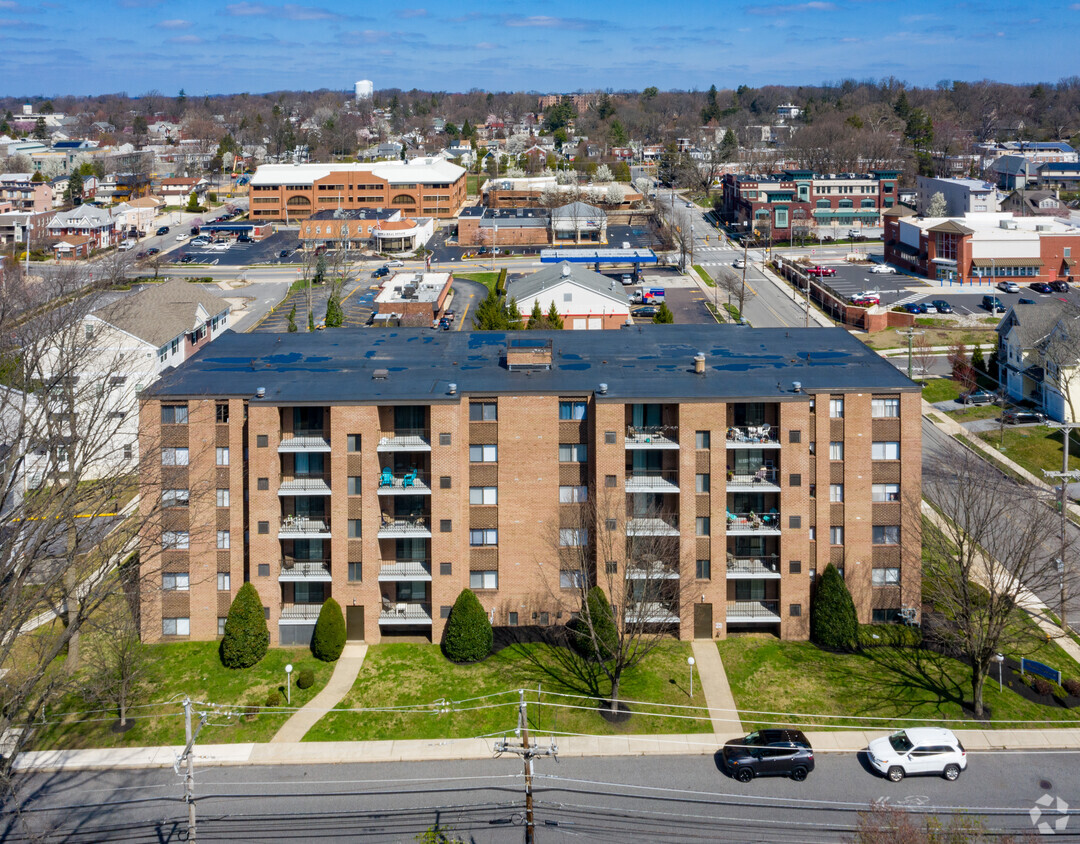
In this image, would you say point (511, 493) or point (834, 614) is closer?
point (834, 614)

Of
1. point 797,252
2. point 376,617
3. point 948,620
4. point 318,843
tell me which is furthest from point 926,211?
point 318,843

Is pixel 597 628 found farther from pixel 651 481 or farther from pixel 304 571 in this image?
pixel 304 571

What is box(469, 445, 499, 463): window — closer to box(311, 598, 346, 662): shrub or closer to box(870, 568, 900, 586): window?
box(311, 598, 346, 662): shrub

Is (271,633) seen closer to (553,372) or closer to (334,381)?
(334,381)

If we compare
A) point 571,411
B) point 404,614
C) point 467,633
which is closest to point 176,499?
point 404,614

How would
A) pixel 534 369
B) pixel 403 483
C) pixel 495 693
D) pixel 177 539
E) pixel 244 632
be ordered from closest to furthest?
pixel 495 693 → pixel 244 632 → pixel 177 539 → pixel 403 483 → pixel 534 369

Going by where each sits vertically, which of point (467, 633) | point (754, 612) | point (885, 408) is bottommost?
point (467, 633)

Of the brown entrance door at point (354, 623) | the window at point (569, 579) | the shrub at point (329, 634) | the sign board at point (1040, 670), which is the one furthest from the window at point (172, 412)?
the sign board at point (1040, 670)
